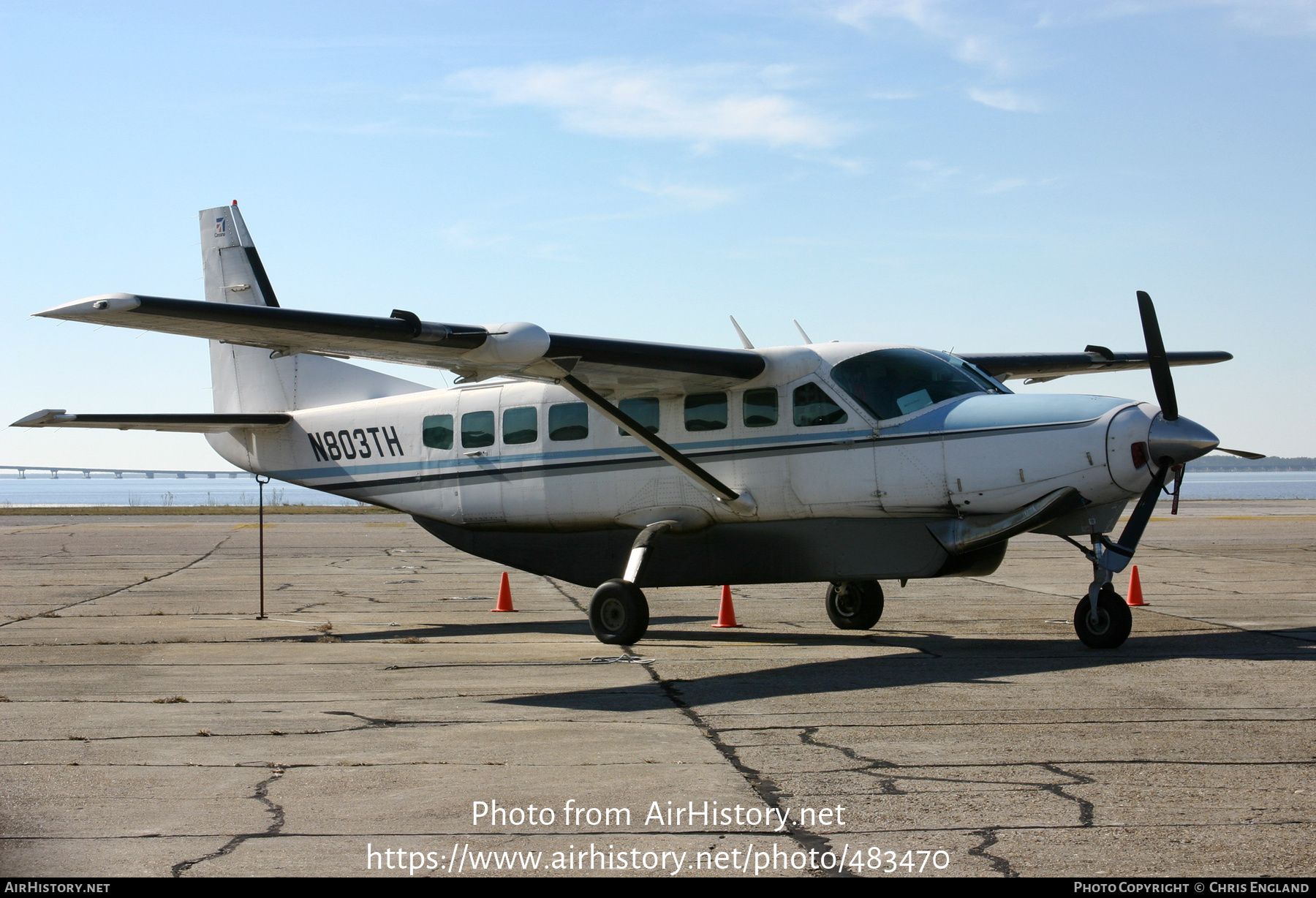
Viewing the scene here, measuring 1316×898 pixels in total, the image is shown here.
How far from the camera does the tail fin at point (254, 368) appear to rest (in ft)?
51.9

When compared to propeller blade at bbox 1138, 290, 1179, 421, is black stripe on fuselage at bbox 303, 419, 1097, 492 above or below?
below

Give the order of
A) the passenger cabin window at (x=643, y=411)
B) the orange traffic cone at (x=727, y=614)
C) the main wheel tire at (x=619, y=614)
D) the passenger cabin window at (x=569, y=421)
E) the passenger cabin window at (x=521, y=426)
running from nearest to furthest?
the main wheel tire at (x=619, y=614)
the passenger cabin window at (x=643, y=411)
the passenger cabin window at (x=569, y=421)
the passenger cabin window at (x=521, y=426)
the orange traffic cone at (x=727, y=614)

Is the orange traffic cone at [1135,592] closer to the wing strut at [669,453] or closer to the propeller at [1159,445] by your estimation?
the propeller at [1159,445]

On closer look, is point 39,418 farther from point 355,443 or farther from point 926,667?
point 926,667

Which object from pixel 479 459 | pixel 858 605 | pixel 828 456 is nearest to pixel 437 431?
pixel 479 459

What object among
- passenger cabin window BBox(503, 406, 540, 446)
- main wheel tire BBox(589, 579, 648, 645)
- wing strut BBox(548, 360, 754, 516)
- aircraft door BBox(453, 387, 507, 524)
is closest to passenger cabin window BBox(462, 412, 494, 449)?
aircraft door BBox(453, 387, 507, 524)

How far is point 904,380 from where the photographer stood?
450 inches

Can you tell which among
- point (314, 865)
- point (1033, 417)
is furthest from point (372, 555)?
point (314, 865)

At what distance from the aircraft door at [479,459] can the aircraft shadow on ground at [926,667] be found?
290cm

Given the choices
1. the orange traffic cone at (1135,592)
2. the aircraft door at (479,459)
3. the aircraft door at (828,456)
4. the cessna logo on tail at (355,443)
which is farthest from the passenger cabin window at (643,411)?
the orange traffic cone at (1135,592)

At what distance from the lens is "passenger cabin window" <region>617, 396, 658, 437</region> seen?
12.7 m

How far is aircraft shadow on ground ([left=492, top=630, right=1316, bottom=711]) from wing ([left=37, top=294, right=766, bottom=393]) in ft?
9.30

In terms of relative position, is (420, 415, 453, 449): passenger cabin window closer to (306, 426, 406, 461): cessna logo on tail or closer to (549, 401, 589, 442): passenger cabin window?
(306, 426, 406, 461): cessna logo on tail

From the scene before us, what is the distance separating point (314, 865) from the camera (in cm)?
449
